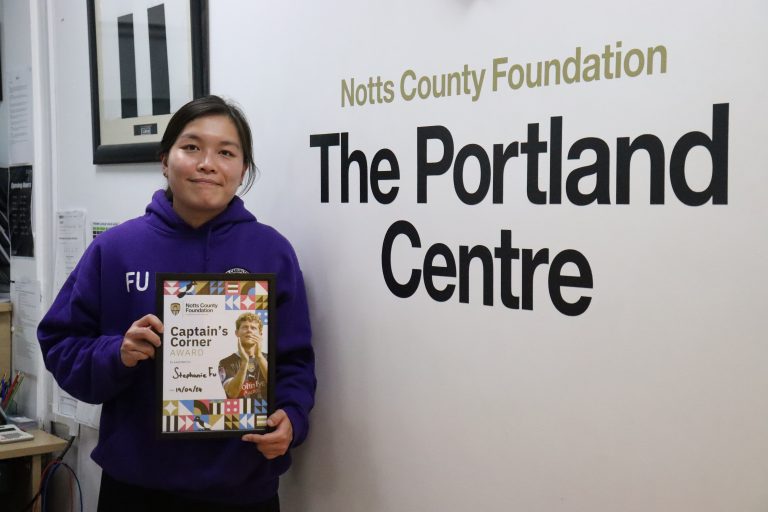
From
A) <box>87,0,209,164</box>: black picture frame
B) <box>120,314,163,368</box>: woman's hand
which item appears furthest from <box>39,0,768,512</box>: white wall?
<box>120,314,163,368</box>: woman's hand

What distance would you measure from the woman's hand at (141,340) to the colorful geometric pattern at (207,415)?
0.11m

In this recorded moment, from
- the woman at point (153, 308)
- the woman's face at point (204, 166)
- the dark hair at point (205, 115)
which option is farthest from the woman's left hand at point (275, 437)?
the dark hair at point (205, 115)

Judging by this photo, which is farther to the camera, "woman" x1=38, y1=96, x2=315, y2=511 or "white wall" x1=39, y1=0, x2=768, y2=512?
"woman" x1=38, y1=96, x2=315, y2=511

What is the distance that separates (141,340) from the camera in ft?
4.99

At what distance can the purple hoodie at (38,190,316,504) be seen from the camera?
1606 mm

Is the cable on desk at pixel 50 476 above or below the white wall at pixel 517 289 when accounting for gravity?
below

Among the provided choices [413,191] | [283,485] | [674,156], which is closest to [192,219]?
[413,191]

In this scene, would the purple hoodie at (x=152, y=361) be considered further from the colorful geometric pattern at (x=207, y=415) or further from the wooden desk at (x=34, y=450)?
the wooden desk at (x=34, y=450)

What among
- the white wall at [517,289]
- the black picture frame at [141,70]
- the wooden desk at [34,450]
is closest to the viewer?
the white wall at [517,289]

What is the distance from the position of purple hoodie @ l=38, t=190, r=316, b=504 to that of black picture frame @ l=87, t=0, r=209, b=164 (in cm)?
50

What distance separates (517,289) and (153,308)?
777 millimetres

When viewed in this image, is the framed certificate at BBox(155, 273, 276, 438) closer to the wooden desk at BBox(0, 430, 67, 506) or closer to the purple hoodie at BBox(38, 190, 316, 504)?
the purple hoodie at BBox(38, 190, 316, 504)

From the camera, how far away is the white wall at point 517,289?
111 centimetres

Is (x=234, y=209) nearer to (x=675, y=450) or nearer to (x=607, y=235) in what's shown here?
(x=607, y=235)
